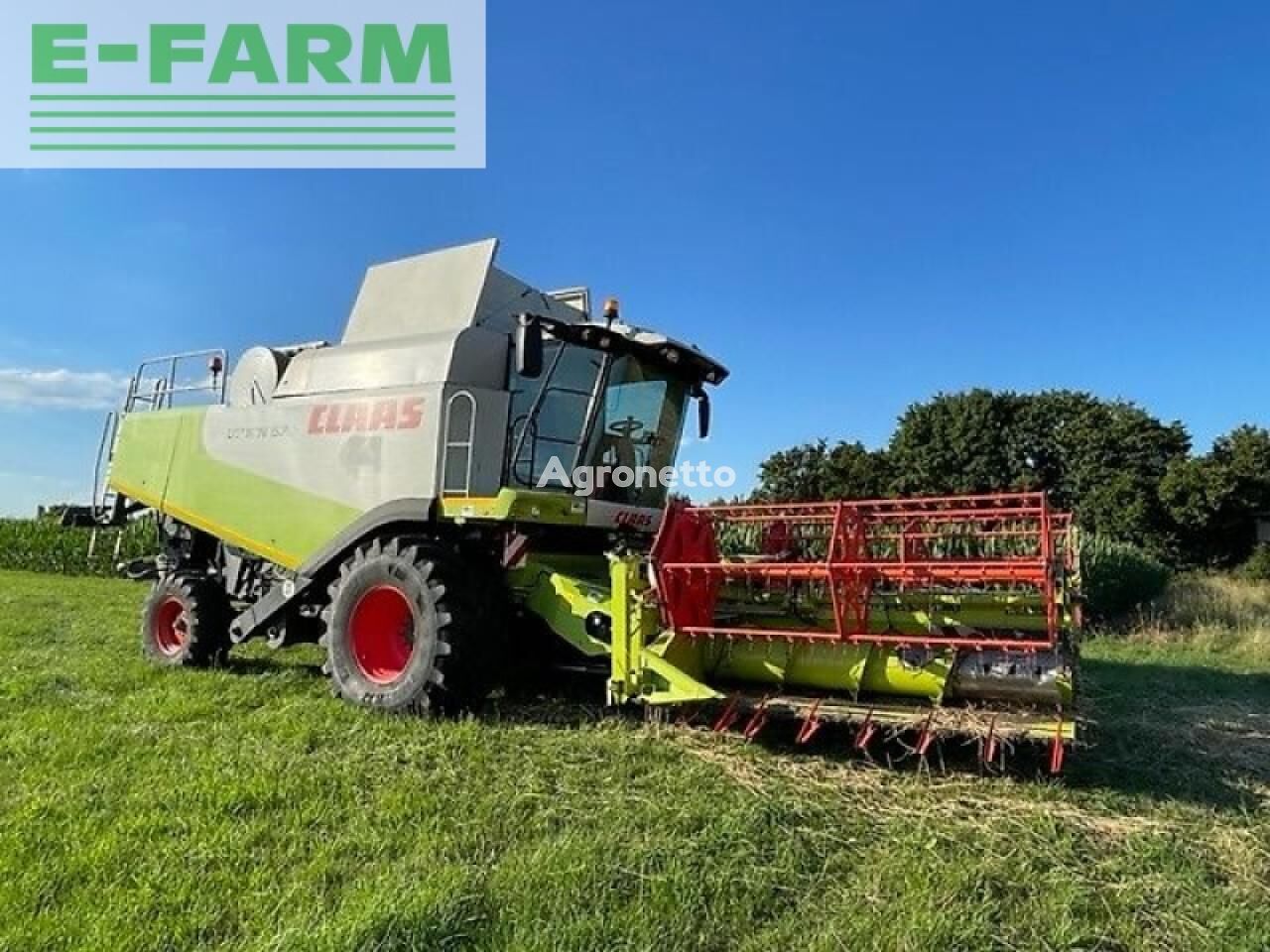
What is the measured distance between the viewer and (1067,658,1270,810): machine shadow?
4324mm

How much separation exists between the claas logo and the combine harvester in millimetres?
22

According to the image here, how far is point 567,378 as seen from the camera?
6.27 meters

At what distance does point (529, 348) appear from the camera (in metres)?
5.45

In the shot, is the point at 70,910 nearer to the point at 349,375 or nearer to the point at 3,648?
the point at 349,375

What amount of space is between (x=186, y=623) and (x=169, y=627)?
1.51 ft

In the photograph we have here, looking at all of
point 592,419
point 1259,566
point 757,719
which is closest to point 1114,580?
point 592,419

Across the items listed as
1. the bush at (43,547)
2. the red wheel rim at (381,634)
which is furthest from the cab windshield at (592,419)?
the bush at (43,547)

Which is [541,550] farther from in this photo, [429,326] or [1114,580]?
[1114,580]

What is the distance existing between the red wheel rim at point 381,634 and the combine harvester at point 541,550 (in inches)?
0.6

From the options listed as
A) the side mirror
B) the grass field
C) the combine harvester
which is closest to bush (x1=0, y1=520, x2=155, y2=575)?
the combine harvester

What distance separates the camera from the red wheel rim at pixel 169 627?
7.64m

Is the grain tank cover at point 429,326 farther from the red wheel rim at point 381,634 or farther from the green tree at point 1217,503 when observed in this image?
the green tree at point 1217,503

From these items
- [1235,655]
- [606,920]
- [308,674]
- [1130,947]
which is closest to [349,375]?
[308,674]

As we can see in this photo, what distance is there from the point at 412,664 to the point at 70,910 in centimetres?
252
